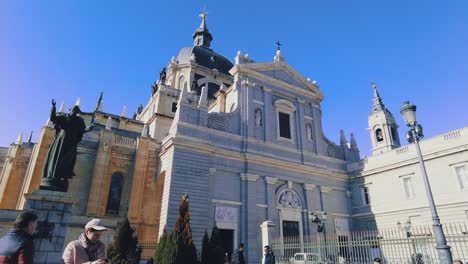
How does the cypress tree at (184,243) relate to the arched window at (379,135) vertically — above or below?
below

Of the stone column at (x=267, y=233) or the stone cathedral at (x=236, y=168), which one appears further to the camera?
the stone cathedral at (x=236, y=168)

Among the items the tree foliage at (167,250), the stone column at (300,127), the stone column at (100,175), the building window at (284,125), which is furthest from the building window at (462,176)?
the stone column at (100,175)

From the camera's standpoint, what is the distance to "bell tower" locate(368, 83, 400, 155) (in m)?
32.2

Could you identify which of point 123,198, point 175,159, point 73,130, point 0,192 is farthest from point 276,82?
point 0,192

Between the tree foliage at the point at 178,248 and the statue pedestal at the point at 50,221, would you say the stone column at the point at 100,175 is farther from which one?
the statue pedestal at the point at 50,221

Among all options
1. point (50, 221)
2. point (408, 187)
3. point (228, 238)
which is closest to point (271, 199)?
point (228, 238)

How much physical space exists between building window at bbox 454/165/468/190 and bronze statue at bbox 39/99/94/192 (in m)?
20.3

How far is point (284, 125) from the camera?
896 inches

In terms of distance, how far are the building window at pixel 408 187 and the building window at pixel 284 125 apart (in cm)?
848

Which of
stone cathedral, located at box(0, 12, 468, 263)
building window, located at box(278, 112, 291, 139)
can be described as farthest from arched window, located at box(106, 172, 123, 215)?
building window, located at box(278, 112, 291, 139)

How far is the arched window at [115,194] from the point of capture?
806 inches

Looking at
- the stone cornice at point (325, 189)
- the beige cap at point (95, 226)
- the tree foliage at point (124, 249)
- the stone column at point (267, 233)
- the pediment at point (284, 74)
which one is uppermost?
the pediment at point (284, 74)

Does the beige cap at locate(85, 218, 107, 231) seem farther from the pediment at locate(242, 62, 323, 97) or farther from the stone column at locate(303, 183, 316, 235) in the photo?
the pediment at locate(242, 62, 323, 97)

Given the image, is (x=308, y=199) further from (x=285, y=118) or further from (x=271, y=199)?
(x=285, y=118)
